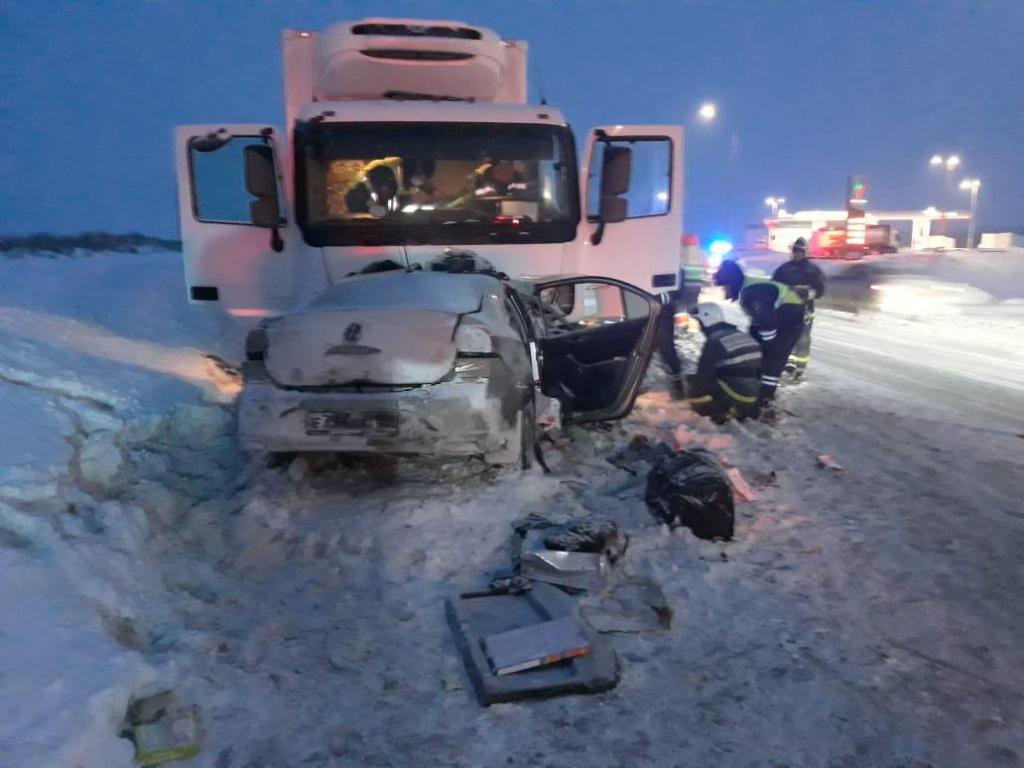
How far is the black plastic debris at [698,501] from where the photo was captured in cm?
471

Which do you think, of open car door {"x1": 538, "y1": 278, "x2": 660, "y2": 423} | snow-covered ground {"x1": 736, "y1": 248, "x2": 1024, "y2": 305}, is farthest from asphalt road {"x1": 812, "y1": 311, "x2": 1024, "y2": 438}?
snow-covered ground {"x1": 736, "y1": 248, "x2": 1024, "y2": 305}

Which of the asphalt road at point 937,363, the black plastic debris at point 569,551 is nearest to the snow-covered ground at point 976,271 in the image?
the asphalt road at point 937,363

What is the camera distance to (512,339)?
536 centimetres

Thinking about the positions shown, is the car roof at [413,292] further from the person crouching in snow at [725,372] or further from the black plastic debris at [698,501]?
the person crouching in snow at [725,372]

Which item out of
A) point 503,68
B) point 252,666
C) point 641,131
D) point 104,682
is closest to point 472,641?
point 252,666

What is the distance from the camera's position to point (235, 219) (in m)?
7.63

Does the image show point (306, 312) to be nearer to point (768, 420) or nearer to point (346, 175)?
point (346, 175)

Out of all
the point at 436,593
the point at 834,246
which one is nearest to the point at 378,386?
the point at 436,593

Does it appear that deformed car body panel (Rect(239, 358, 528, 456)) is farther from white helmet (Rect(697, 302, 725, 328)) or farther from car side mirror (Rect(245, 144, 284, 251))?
white helmet (Rect(697, 302, 725, 328))

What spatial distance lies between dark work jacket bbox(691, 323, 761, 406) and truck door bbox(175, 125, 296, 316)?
12.5ft

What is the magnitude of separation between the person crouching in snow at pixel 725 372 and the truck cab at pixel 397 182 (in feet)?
3.54

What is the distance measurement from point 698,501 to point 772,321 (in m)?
4.01

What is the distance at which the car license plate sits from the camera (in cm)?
495

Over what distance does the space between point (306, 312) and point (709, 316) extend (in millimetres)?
3997
